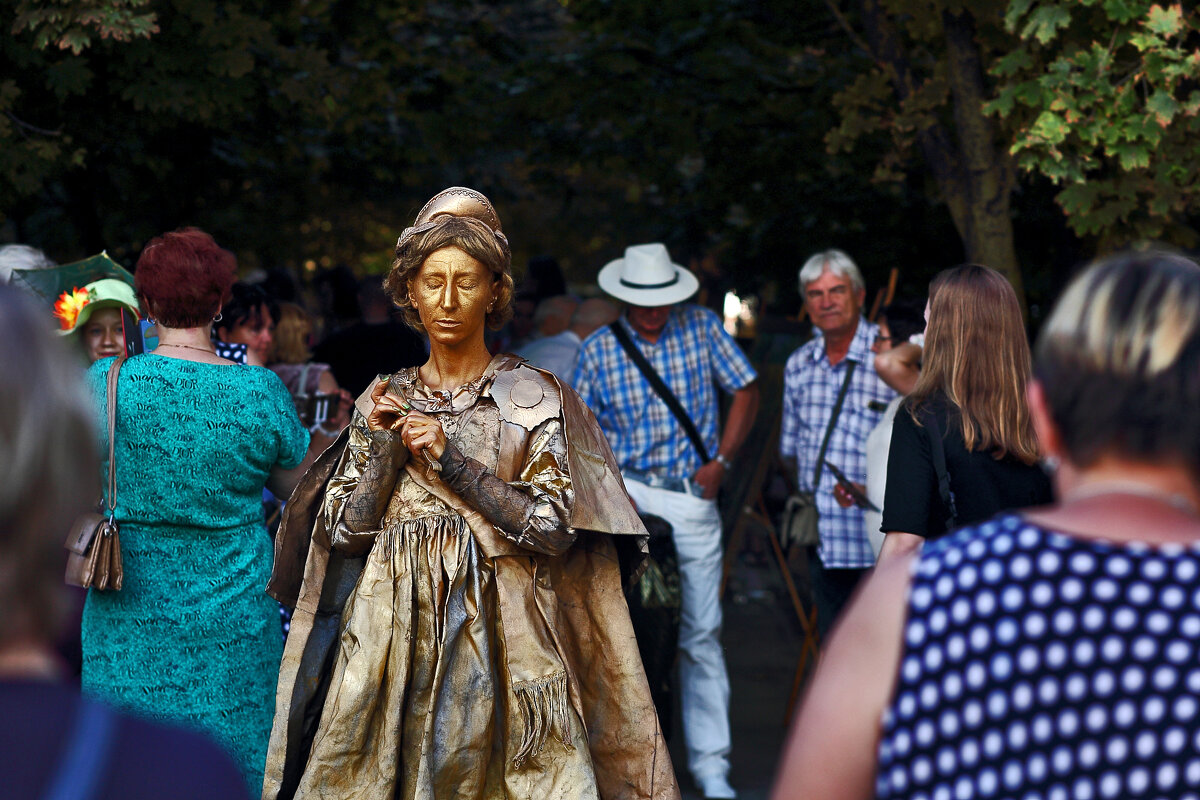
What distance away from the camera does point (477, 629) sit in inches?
124

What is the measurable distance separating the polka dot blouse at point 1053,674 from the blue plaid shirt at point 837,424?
3.83 metres

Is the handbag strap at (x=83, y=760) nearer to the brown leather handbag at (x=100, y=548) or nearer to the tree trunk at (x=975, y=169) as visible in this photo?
the brown leather handbag at (x=100, y=548)

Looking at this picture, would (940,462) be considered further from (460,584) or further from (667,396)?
(667,396)

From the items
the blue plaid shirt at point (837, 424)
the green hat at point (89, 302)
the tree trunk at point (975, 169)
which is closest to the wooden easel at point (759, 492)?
the blue plaid shirt at point (837, 424)

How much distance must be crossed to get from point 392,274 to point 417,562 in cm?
76

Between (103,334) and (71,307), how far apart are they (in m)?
0.13

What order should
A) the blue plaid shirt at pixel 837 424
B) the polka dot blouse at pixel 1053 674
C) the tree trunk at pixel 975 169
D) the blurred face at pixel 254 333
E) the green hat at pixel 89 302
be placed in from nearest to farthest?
1. the polka dot blouse at pixel 1053 674
2. the green hat at pixel 89 302
3. the blurred face at pixel 254 333
4. the blue plaid shirt at pixel 837 424
5. the tree trunk at pixel 975 169

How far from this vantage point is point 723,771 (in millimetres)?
5324

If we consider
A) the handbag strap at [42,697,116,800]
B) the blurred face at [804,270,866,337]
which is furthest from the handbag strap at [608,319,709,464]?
the handbag strap at [42,697,116,800]

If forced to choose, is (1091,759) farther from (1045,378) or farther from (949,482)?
(949,482)

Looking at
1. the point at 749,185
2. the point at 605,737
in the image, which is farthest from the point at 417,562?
the point at 749,185

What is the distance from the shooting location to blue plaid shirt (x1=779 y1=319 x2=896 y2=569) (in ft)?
17.6

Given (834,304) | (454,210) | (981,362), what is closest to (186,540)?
(454,210)

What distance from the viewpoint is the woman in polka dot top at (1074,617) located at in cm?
142
